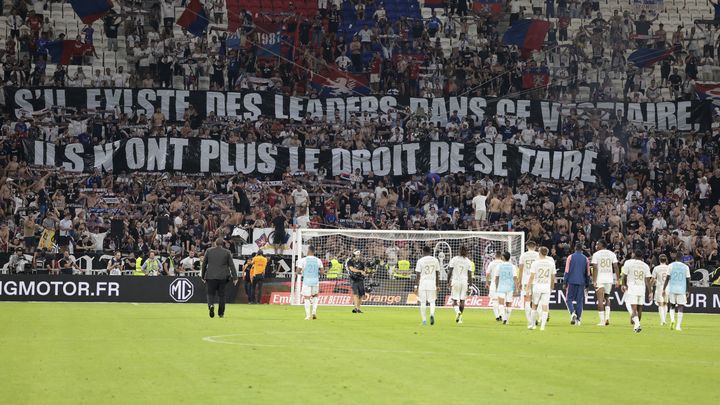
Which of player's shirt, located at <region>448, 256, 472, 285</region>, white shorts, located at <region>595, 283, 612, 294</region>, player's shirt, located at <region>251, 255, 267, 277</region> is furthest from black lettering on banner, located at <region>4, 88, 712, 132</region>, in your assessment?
white shorts, located at <region>595, 283, 612, 294</region>

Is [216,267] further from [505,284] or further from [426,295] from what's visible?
[505,284]

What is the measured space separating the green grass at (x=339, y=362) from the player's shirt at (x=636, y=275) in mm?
1323

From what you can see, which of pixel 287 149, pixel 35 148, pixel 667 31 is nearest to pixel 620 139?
pixel 667 31

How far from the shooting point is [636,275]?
1219 inches

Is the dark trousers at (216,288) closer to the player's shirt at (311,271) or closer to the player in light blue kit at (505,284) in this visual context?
the player's shirt at (311,271)

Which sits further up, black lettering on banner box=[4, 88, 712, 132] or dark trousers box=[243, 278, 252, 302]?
black lettering on banner box=[4, 88, 712, 132]

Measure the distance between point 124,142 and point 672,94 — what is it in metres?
22.8

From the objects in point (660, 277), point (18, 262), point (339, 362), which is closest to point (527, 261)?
point (660, 277)

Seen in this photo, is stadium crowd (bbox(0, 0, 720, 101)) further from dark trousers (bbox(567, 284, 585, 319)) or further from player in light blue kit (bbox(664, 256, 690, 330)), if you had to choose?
player in light blue kit (bbox(664, 256, 690, 330))

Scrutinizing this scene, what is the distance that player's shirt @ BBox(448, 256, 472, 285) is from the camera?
32562 millimetres

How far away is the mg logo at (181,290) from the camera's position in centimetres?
4178

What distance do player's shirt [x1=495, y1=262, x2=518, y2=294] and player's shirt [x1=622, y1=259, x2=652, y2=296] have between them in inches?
116

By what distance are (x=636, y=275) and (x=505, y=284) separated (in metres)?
3.35

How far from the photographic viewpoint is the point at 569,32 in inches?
2148
